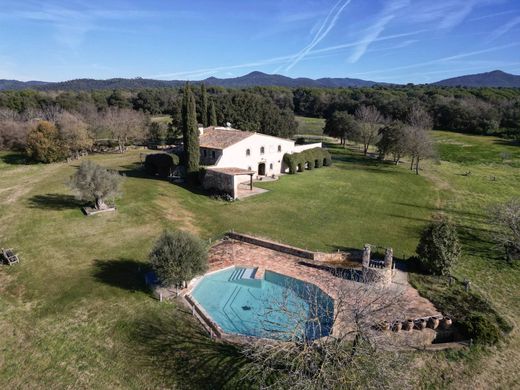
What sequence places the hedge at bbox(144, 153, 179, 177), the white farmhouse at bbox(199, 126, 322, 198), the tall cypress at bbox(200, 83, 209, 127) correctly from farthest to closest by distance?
the tall cypress at bbox(200, 83, 209, 127), the hedge at bbox(144, 153, 179, 177), the white farmhouse at bbox(199, 126, 322, 198)

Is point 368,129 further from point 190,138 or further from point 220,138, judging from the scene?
point 190,138

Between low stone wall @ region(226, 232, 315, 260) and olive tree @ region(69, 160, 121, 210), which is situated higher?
olive tree @ region(69, 160, 121, 210)

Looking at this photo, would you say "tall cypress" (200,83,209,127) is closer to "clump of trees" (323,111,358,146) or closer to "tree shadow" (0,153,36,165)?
"clump of trees" (323,111,358,146)

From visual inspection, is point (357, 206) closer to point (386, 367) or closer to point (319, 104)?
point (386, 367)

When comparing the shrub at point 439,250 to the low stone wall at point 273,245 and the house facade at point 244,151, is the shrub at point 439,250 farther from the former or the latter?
the house facade at point 244,151

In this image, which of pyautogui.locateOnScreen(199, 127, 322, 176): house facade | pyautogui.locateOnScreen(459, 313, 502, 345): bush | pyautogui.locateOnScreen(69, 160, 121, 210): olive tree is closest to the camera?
pyautogui.locateOnScreen(459, 313, 502, 345): bush

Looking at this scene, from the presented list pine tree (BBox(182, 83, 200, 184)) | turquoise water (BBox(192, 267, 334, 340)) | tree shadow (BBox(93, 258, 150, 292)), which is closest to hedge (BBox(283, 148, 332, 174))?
pine tree (BBox(182, 83, 200, 184))

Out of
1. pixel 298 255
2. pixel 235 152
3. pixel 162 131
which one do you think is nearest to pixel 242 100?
pixel 162 131
